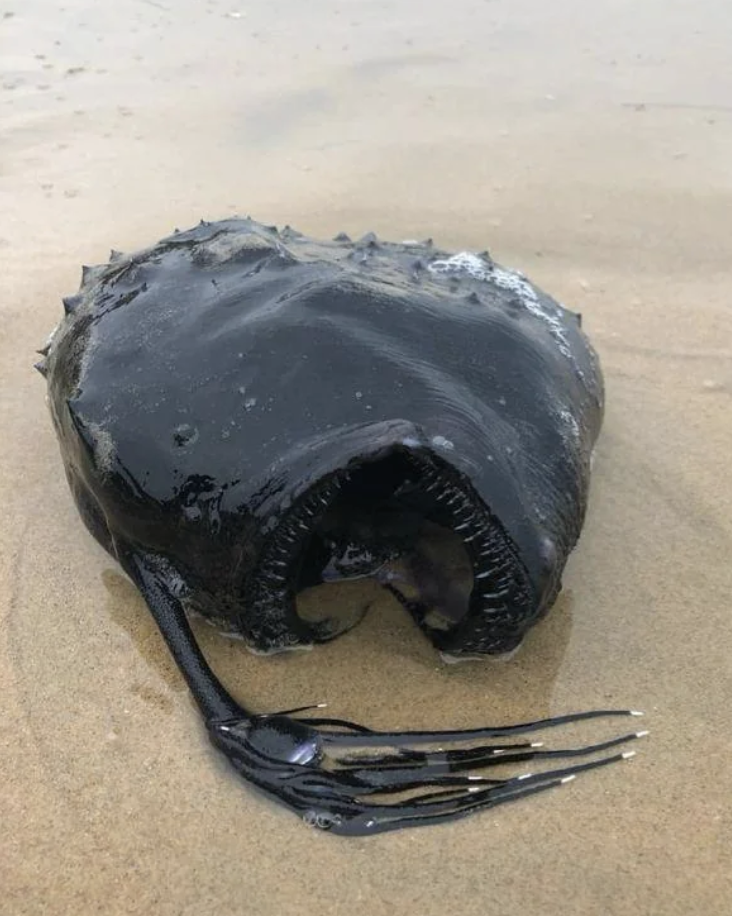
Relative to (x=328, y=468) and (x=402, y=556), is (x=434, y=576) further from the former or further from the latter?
(x=328, y=468)

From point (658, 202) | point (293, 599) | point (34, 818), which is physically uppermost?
point (293, 599)

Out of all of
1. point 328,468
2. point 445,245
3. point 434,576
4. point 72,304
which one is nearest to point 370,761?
point 434,576

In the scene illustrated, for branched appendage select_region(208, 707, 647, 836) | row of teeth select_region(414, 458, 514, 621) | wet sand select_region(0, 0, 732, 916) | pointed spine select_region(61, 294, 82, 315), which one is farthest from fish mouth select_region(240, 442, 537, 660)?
pointed spine select_region(61, 294, 82, 315)

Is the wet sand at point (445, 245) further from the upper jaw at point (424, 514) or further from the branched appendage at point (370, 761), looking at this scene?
the upper jaw at point (424, 514)

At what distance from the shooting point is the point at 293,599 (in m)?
2.59

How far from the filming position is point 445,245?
522 centimetres

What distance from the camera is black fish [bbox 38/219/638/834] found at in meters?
2.34

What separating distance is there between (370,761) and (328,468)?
81 centimetres

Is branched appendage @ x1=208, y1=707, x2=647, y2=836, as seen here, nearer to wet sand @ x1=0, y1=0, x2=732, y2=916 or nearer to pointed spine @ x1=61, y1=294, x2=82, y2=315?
wet sand @ x1=0, y1=0, x2=732, y2=916

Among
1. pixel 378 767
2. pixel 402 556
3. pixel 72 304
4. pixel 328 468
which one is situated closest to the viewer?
pixel 328 468

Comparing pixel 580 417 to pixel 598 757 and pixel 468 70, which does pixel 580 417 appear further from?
pixel 468 70

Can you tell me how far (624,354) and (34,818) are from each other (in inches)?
123

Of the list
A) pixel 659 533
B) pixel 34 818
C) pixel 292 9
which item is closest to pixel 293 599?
pixel 34 818

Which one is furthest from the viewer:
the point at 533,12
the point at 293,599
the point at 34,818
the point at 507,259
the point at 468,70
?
the point at 533,12
